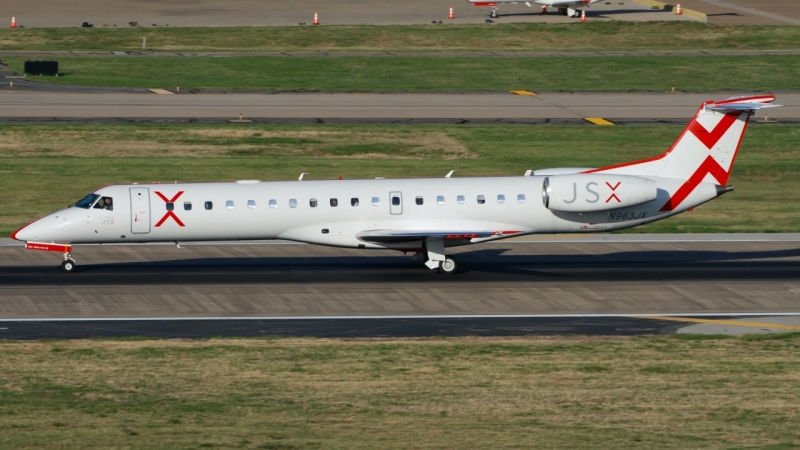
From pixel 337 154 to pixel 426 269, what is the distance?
1932 cm

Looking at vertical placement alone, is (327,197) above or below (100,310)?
above

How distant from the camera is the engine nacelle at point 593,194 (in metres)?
33.6

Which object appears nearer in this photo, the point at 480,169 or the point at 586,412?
the point at 586,412

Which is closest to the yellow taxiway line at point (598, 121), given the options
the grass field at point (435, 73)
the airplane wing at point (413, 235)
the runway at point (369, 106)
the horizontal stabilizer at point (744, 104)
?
the runway at point (369, 106)

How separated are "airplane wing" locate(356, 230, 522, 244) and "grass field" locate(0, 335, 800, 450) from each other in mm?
6934

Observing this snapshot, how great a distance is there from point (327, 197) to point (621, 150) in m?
24.5

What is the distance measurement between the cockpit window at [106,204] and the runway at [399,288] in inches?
83.5

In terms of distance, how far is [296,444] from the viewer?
18.3 m

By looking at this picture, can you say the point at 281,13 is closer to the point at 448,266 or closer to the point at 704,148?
the point at 448,266

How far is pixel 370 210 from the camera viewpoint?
33.8 m

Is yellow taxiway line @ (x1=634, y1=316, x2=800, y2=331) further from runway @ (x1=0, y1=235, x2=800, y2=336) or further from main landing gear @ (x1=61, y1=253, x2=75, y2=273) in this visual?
main landing gear @ (x1=61, y1=253, x2=75, y2=273)

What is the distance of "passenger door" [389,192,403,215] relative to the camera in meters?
33.9

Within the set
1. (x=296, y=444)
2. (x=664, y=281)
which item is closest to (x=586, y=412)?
(x=296, y=444)

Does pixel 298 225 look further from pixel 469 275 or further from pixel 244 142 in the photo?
pixel 244 142
